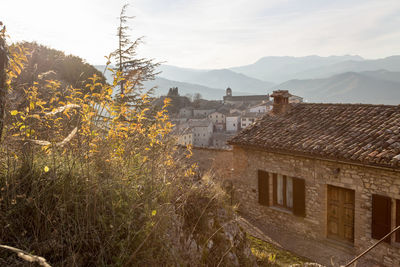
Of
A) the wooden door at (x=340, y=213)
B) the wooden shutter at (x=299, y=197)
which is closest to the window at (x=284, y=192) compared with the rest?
the wooden shutter at (x=299, y=197)

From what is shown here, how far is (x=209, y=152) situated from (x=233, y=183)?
333cm

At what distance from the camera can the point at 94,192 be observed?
2789 millimetres

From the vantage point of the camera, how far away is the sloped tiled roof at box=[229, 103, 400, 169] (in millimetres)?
8198

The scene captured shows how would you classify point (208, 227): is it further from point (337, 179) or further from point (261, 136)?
point (261, 136)

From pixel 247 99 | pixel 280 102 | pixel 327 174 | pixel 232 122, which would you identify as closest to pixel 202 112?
pixel 232 122

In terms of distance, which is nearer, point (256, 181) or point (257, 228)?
point (257, 228)

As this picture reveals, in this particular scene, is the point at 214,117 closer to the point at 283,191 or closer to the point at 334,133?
the point at 283,191

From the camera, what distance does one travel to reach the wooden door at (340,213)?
9062 millimetres

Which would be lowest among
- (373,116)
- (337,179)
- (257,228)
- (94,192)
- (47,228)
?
(257,228)

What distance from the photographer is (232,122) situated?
81.0m

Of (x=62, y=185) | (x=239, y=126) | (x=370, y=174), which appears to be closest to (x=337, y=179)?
(x=370, y=174)

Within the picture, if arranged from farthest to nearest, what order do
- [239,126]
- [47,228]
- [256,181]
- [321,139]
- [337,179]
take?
[239,126] → [256,181] → [321,139] → [337,179] → [47,228]

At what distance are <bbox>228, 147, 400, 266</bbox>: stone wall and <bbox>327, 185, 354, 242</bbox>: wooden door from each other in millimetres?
240

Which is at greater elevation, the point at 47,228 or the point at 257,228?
the point at 47,228
